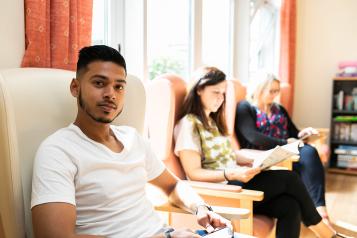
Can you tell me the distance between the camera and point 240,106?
282 cm

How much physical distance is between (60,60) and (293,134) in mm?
2346

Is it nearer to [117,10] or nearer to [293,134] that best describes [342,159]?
[293,134]

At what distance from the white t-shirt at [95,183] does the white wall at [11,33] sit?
0.32 m

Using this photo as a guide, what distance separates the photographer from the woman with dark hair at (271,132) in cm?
266

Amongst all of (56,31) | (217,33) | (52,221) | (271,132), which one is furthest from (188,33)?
(52,221)

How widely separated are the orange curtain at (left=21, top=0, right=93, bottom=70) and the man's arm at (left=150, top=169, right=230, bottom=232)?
1.81 feet

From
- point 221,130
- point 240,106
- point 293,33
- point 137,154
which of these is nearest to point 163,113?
point 221,130

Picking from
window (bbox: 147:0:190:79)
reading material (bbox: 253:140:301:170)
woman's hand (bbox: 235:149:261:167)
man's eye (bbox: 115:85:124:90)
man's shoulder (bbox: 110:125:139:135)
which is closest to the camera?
man's eye (bbox: 115:85:124:90)

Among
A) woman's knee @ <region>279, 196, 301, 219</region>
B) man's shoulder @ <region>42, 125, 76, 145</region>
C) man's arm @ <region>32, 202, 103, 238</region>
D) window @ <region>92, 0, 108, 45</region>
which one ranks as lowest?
woman's knee @ <region>279, 196, 301, 219</region>

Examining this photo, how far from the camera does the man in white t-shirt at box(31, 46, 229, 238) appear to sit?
3.13ft

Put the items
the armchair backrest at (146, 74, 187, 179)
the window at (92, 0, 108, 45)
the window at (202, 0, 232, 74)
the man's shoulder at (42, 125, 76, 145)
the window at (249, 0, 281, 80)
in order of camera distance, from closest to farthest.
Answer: the man's shoulder at (42, 125, 76, 145) → the armchair backrest at (146, 74, 187, 179) → the window at (92, 0, 108, 45) → the window at (202, 0, 232, 74) → the window at (249, 0, 281, 80)

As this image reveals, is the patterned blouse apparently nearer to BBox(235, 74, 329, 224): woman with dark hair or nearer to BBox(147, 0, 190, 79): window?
BBox(235, 74, 329, 224): woman with dark hair

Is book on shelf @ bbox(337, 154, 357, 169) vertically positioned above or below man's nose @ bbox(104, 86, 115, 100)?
below

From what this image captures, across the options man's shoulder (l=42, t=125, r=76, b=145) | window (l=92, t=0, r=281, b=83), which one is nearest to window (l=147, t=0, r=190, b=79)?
window (l=92, t=0, r=281, b=83)
